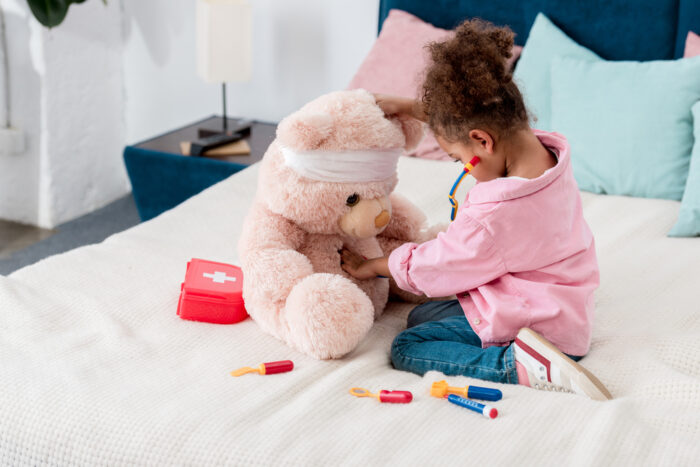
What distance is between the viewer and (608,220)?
1934mm

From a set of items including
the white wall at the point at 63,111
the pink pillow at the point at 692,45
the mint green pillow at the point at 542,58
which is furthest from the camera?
the white wall at the point at 63,111

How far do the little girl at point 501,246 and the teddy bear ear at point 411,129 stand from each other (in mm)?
87

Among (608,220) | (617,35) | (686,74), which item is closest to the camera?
(608,220)

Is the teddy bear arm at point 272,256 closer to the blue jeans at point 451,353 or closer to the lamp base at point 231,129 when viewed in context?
the blue jeans at point 451,353

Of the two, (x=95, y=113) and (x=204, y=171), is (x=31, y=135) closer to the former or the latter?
(x=95, y=113)

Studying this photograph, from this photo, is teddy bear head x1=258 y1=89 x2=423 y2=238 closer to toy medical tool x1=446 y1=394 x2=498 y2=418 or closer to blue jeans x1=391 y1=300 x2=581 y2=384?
blue jeans x1=391 y1=300 x2=581 y2=384

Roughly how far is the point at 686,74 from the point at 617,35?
366mm

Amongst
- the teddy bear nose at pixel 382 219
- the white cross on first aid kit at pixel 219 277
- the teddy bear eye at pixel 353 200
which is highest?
the teddy bear eye at pixel 353 200

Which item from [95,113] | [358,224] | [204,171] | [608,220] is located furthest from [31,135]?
[608,220]

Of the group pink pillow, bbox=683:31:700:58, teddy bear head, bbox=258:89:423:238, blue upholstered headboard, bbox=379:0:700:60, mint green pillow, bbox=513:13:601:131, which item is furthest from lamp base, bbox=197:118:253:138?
pink pillow, bbox=683:31:700:58

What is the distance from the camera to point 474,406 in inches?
44.5

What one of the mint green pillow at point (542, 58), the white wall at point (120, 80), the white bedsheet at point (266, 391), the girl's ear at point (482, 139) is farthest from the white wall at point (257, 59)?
the girl's ear at point (482, 139)

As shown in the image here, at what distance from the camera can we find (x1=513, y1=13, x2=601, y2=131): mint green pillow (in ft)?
7.49

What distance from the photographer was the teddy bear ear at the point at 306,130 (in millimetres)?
1302
